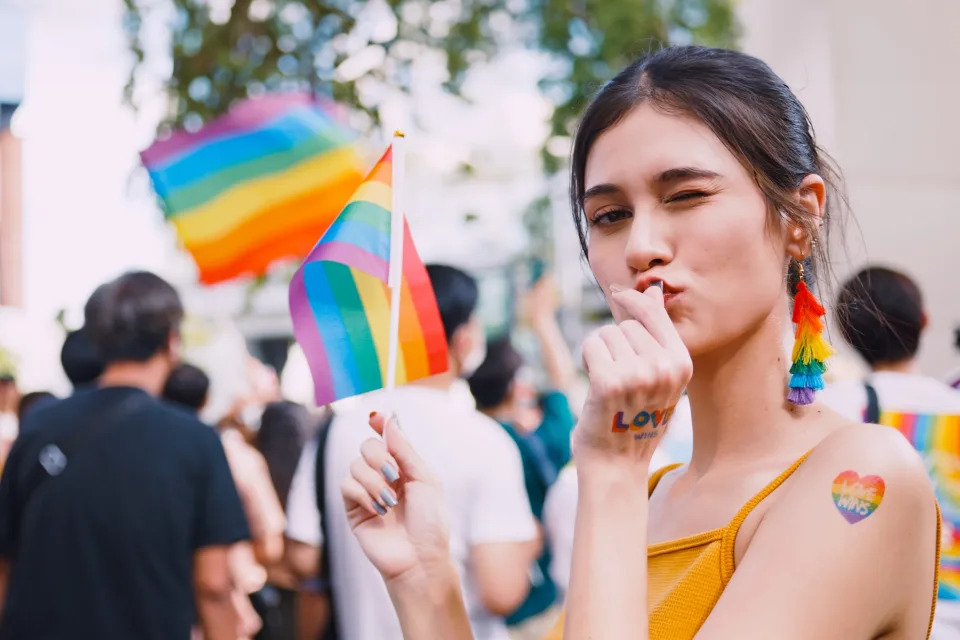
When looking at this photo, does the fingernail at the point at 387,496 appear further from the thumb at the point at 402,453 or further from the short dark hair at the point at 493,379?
the short dark hair at the point at 493,379

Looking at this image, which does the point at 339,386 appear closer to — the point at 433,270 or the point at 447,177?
the point at 433,270

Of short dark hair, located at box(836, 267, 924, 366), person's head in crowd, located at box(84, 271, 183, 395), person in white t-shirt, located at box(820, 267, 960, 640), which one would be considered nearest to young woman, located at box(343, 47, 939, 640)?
person in white t-shirt, located at box(820, 267, 960, 640)

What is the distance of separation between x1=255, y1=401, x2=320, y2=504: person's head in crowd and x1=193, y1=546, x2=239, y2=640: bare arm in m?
1.82

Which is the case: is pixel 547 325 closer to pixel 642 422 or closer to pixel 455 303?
pixel 455 303

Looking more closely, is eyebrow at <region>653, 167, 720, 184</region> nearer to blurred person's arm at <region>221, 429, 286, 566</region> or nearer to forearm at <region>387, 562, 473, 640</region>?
forearm at <region>387, 562, 473, 640</region>

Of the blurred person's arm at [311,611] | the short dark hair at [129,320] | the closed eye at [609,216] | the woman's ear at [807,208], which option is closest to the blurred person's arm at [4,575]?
the short dark hair at [129,320]

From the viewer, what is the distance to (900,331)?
336 centimetres

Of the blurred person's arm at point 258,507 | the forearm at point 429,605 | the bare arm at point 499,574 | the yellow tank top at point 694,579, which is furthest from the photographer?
the blurred person's arm at point 258,507

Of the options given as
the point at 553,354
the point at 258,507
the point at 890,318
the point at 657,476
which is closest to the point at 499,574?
the point at 657,476

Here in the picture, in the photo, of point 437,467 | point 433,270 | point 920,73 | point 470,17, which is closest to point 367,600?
point 437,467

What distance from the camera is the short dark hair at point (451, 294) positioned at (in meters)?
3.31

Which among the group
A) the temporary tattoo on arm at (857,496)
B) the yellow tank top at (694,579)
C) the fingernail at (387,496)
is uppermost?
the temporary tattoo on arm at (857,496)

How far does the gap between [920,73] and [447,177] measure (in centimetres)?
307

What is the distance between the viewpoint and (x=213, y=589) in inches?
127
